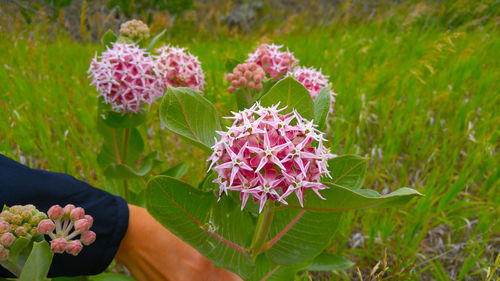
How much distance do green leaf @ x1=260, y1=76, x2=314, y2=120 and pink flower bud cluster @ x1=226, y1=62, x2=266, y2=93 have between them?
46 centimetres

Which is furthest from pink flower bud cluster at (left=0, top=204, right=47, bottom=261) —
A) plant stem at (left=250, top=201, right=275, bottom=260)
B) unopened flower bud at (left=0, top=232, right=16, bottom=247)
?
plant stem at (left=250, top=201, right=275, bottom=260)

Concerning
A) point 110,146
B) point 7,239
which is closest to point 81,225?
point 7,239

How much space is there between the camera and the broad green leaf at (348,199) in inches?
32.3

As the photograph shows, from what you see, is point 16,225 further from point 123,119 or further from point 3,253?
point 123,119

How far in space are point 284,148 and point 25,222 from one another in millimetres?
671

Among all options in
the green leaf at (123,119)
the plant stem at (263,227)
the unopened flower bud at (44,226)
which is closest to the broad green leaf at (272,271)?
the plant stem at (263,227)

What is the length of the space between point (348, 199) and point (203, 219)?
44 centimetres

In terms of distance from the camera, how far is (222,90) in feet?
8.61

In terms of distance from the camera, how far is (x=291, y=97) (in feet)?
3.30

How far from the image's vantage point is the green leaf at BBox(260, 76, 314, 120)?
982 millimetres

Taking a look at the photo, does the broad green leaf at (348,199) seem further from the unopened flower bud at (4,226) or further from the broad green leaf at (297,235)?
the unopened flower bud at (4,226)

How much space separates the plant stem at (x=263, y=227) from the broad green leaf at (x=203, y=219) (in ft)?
0.14

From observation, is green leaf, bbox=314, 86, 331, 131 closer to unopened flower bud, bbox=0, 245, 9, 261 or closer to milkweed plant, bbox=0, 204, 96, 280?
milkweed plant, bbox=0, 204, 96, 280

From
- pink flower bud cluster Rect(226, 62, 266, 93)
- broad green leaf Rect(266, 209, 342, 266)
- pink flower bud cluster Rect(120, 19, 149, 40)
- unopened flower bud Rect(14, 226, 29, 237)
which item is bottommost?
broad green leaf Rect(266, 209, 342, 266)
